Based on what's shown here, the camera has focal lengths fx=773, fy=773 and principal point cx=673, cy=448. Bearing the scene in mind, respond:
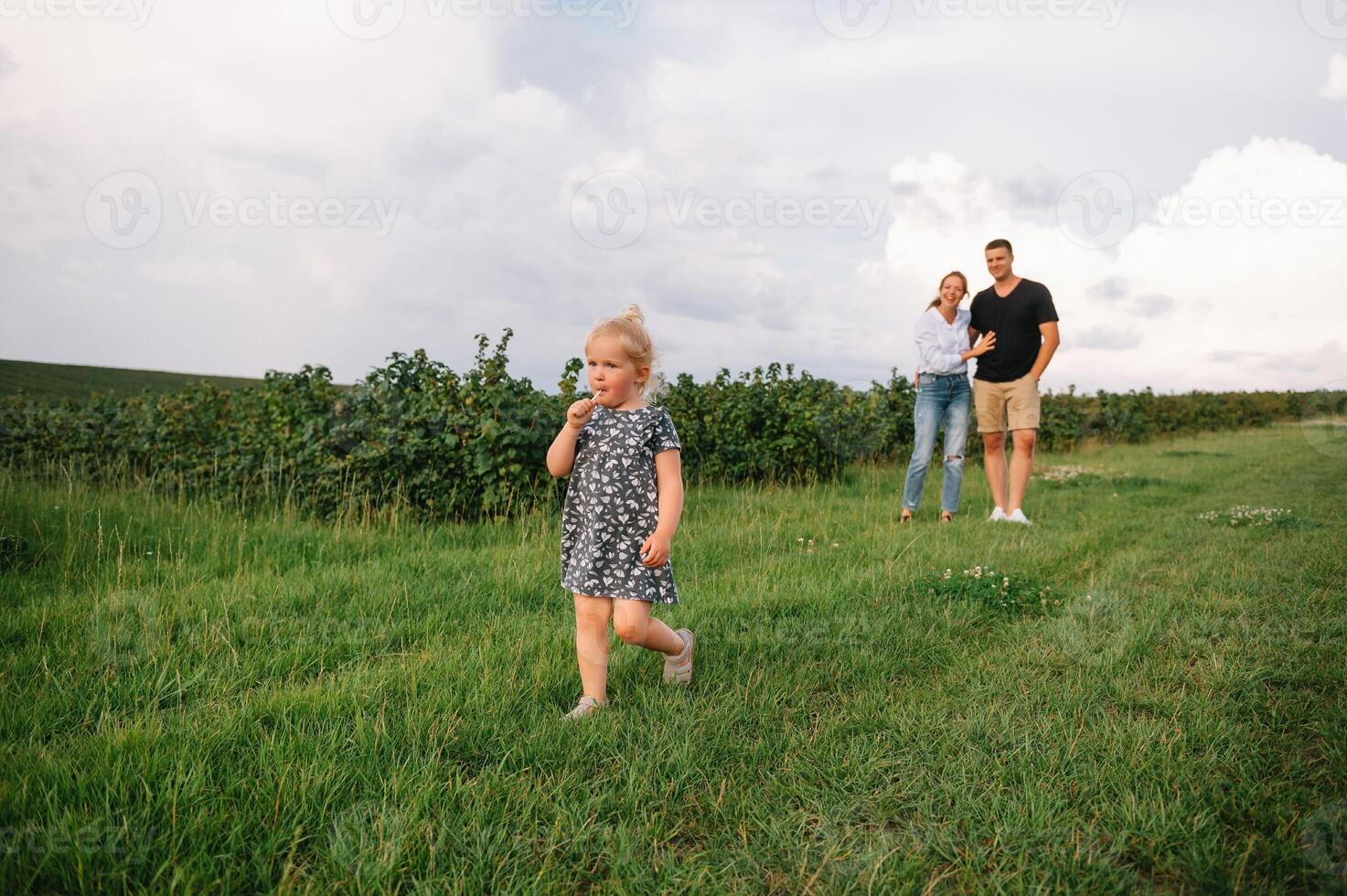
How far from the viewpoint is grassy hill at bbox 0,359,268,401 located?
546 inches

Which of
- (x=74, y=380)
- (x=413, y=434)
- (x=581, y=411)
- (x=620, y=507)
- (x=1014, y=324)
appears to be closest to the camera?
(x=581, y=411)

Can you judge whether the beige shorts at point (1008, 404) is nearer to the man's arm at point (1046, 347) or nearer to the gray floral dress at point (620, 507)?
the man's arm at point (1046, 347)

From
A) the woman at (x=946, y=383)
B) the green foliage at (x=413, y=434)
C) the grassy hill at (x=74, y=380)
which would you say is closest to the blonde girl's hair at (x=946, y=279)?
the woman at (x=946, y=383)

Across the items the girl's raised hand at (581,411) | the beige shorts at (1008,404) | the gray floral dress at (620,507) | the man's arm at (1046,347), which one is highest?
the man's arm at (1046,347)

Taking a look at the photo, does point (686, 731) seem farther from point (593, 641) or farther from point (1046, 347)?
point (1046, 347)

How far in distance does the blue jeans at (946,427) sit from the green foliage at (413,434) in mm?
2325

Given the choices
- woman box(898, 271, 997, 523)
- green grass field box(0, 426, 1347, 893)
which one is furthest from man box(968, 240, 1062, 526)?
green grass field box(0, 426, 1347, 893)

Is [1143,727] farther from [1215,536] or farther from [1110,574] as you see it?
[1215,536]

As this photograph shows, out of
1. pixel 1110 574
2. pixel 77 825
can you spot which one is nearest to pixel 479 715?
pixel 77 825

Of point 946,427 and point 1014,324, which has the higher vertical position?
point 1014,324

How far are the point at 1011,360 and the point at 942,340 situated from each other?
2.41 feet

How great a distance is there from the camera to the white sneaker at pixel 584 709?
2926 mm

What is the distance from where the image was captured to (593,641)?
3.07 m

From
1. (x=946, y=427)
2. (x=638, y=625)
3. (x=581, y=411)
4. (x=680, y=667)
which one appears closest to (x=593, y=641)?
(x=638, y=625)
